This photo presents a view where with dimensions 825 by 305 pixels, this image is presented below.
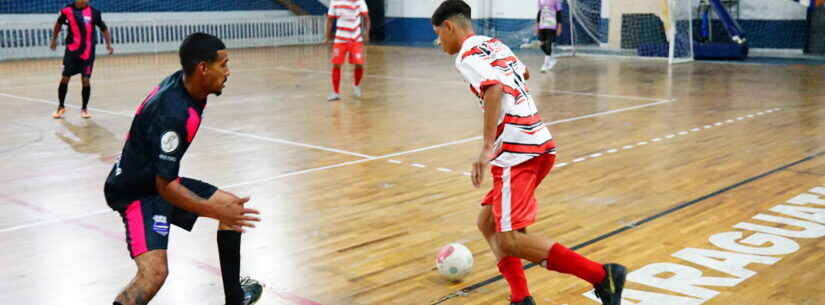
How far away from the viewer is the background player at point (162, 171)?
2973 millimetres

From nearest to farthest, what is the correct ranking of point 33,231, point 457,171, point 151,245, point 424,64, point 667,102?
1. point 151,245
2. point 33,231
3. point 457,171
4. point 667,102
5. point 424,64

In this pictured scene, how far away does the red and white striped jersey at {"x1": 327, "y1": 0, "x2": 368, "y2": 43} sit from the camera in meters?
11.3

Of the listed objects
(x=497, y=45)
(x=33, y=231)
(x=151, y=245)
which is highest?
(x=497, y=45)

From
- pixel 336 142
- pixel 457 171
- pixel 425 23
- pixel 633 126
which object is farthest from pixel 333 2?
pixel 425 23

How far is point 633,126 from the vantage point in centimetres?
905

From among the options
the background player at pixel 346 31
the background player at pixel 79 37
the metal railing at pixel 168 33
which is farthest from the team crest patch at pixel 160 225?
the metal railing at pixel 168 33

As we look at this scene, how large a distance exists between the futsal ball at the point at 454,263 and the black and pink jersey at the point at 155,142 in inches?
58.6

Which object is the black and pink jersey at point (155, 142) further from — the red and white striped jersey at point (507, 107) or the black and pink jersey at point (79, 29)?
the black and pink jersey at point (79, 29)

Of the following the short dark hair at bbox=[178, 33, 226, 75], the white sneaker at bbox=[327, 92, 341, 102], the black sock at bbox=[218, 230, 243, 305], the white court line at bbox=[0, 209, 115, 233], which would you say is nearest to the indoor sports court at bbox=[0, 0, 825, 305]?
the white court line at bbox=[0, 209, 115, 233]

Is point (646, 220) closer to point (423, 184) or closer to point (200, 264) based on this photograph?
point (423, 184)

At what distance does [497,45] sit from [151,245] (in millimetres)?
1613

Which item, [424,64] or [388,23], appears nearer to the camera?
[424,64]

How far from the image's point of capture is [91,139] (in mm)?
8352

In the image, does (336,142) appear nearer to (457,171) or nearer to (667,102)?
(457,171)
